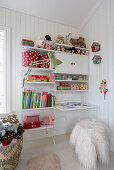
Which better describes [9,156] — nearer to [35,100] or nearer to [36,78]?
[35,100]

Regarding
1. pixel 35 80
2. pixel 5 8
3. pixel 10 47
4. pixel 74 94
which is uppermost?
pixel 5 8

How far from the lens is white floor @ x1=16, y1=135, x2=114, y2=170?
4.75 feet

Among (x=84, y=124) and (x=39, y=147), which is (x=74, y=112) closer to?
(x=84, y=124)

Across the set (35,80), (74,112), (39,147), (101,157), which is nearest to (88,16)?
(35,80)

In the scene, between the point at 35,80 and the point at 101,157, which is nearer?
the point at 101,157

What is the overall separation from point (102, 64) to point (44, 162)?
194 cm

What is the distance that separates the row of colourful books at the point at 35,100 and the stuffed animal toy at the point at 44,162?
0.79 meters

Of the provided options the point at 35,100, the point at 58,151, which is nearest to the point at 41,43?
the point at 35,100

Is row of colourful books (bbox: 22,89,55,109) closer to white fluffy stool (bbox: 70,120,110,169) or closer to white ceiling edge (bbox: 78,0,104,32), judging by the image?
white fluffy stool (bbox: 70,120,110,169)

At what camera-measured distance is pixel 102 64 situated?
2.09 m

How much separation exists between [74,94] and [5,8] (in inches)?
88.8

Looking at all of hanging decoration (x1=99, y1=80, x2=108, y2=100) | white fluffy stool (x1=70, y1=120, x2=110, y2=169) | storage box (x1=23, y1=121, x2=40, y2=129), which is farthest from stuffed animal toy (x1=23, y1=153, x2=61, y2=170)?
hanging decoration (x1=99, y1=80, x2=108, y2=100)

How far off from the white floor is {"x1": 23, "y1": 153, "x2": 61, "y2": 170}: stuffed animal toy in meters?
0.08

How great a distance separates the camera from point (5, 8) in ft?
6.43
